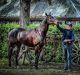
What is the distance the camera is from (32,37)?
1788 cm

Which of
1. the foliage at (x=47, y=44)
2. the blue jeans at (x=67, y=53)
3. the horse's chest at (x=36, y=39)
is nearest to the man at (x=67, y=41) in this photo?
the blue jeans at (x=67, y=53)

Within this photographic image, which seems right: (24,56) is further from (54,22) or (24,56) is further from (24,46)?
(54,22)

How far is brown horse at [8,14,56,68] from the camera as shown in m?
17.5

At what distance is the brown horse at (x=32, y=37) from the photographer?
17.5 meters

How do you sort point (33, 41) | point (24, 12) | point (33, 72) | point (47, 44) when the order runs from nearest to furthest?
point (33, 72) → point (33, 41) → point (47, 44) → point (24, 12)

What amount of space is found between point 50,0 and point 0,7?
27.5 ft

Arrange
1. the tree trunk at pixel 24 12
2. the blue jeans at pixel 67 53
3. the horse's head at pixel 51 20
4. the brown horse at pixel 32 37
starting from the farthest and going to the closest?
the tree trunk at pixel 24 12
the brown horse at pixel 32 37
the blue jeans at pixel 67 53
the horse's head at pixel 51 20

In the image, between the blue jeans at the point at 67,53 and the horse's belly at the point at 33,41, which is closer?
the blue jeans at the point at 67,53

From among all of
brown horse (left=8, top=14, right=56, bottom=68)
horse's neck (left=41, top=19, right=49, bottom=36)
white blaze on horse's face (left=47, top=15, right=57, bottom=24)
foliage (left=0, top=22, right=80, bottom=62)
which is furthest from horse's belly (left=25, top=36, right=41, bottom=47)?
foliage (left=0, top=22, right=80, bottom=62)

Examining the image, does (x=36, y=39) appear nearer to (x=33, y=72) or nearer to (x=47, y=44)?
(x=33, y=72)

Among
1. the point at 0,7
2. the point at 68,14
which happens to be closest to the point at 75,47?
the point at 68,14

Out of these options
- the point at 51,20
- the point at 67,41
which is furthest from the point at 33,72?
the point at 51,20

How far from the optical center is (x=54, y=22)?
17.2m

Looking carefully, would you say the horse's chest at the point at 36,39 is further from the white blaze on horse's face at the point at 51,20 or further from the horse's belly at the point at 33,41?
the white blaze on horse's face at the point at 51,20
